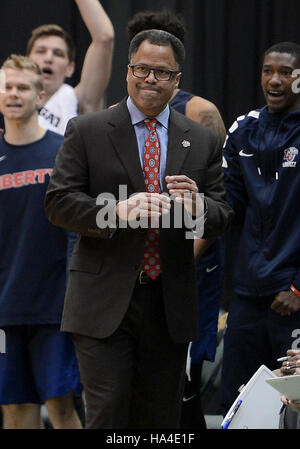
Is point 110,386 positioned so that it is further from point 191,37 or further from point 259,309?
point 191,37

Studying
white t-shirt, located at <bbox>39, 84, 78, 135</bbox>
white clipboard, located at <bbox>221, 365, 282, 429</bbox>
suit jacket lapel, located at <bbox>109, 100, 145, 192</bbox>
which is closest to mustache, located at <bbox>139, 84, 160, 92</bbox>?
suit jacket lapel, located at <bbox>109, 100, 145, 192</bbox>

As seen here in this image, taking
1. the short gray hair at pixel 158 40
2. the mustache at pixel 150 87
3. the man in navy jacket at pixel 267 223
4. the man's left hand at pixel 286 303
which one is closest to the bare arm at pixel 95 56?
the man in navy jacket at pixel 267 223

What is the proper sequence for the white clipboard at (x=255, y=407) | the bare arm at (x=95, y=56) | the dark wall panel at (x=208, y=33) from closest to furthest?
the white clipboard at (x=255, y=407)
the bare arm at (x=95, y=56)
the dark wall panel at (x=208, y=33)

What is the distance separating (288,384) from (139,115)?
1064 mm

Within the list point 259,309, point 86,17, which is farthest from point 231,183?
point 86,17

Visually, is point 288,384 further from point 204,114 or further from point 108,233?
point 204,114

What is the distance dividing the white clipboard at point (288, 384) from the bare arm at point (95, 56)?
2.21m

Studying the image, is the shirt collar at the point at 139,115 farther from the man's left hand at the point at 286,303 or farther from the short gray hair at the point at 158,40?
the man's left hand at the point at 286,303

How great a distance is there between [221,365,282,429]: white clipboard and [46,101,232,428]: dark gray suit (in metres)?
0.36

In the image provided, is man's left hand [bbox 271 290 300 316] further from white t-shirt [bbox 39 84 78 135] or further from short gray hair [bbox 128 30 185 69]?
white t-shirt [bbox 39 84 78 135]

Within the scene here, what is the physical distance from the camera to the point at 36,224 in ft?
14.0

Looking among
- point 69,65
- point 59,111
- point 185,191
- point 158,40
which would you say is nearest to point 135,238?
point 185,191

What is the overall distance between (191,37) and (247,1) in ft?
1.16

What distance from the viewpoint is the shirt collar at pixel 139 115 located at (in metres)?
3.48
